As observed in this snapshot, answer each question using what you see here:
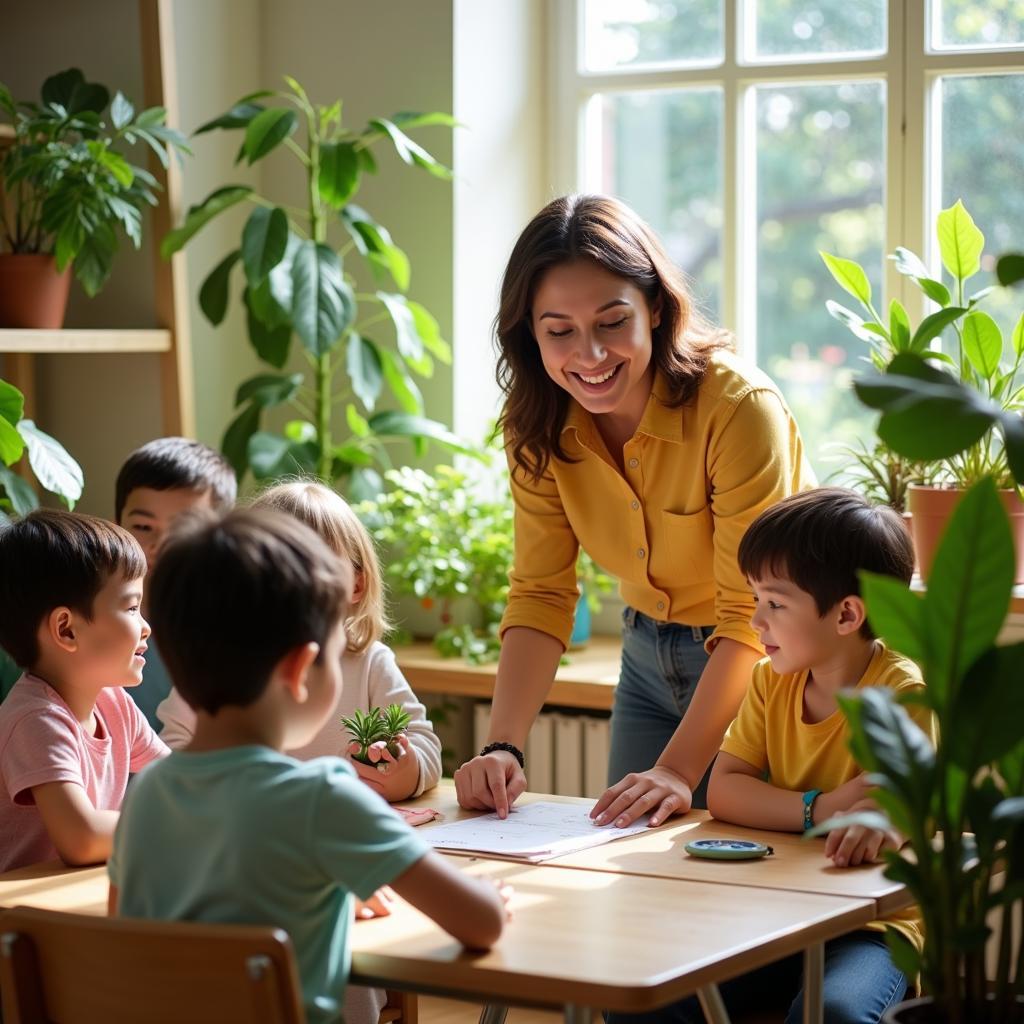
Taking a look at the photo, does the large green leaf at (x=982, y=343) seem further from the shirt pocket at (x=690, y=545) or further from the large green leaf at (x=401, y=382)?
the large green leaf at (x=401, y=382)

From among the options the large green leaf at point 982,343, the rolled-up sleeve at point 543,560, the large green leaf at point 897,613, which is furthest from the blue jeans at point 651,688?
the large green leaf at point 897,613

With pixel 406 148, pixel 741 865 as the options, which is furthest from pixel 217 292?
pixel 741 865

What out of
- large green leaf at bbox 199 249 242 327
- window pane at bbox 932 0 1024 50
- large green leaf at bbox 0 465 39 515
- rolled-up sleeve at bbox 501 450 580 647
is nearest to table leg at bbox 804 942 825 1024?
rolled-up sleeve at bbox 501 450 580 647

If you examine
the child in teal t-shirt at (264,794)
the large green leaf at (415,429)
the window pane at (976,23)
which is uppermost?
the window pane at (976,23)

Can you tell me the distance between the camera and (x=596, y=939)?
1.58 meters

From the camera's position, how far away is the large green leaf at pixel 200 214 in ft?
10.8

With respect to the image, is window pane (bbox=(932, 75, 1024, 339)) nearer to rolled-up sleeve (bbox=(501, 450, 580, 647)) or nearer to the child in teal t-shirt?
rolled-up sleeve (bbox=(501, 450, 580, 647))

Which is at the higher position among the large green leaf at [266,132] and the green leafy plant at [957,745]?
the large green leaf at [266,132]

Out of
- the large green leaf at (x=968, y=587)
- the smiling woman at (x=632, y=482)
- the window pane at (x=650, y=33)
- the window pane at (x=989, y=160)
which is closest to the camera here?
the large green leaf at (x=968, y=587)

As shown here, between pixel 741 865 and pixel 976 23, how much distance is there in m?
2.24

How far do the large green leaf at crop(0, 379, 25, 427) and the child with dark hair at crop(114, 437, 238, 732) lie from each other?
35cm

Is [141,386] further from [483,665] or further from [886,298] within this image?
[886,298]

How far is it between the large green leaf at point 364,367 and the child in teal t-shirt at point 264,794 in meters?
1.80

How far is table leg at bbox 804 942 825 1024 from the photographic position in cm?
177
